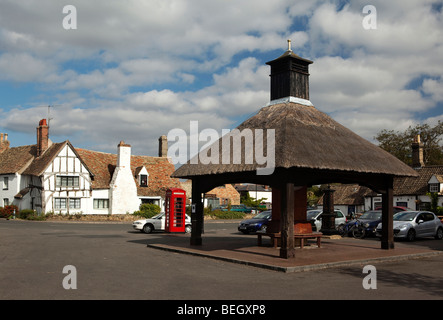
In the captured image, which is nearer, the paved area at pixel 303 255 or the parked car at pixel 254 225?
the paved area at pixel 303 255

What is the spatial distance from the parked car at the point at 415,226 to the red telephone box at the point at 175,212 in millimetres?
11875

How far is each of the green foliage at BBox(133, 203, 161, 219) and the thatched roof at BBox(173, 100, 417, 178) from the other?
2863 centimetres

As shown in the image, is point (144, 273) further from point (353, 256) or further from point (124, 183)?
point (124, 183)

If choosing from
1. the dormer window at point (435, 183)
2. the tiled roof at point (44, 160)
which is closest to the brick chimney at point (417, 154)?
the dormer window at point (435, 183)

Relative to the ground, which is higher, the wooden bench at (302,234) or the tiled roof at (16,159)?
the tiled roof at (16,159)

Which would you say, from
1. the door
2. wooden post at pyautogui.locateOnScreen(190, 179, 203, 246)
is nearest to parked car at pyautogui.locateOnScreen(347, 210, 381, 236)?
the door

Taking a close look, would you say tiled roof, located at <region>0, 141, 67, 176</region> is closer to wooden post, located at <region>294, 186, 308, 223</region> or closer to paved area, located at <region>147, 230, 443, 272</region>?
paved area, located at <region>147, 230, 443, 272</region>

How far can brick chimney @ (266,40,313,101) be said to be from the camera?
1834 cm

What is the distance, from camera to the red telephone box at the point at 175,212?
89.5ft

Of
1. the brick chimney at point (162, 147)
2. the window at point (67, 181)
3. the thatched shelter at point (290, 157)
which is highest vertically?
the brick chimney at point (162, 147)

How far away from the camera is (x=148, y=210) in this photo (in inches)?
1823

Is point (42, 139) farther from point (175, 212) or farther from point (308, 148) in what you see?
point (308, 148)

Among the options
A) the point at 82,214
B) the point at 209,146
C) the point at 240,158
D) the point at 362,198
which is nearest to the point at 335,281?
the point at 240,158

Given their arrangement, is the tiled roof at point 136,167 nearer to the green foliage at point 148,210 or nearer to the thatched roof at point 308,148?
the green foliage at point 148,210
